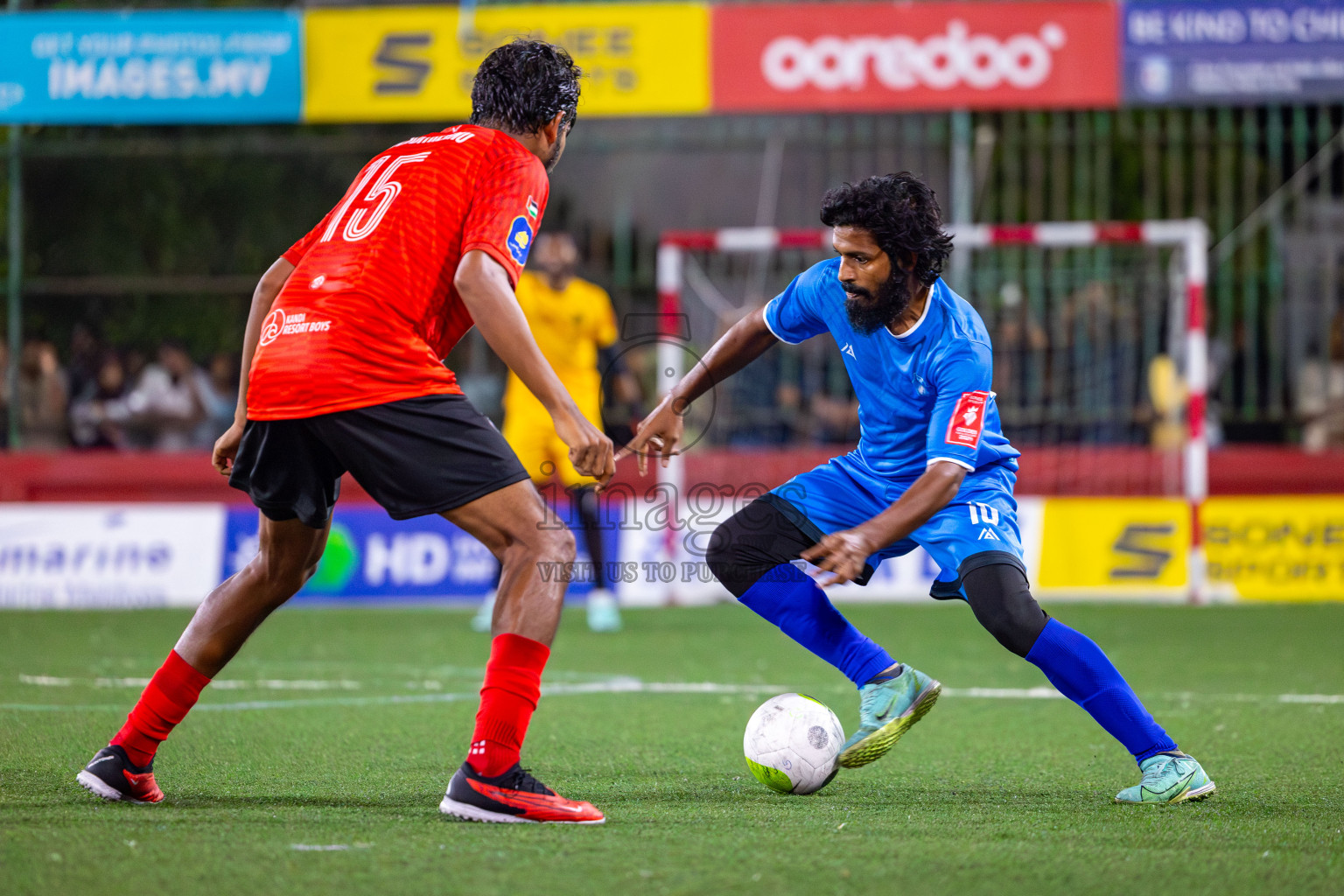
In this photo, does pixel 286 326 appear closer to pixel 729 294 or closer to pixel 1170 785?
pixel 1170 785

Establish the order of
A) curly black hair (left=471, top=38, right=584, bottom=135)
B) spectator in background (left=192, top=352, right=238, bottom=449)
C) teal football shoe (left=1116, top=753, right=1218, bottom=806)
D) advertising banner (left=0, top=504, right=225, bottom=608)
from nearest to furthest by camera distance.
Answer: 1. curly black hair (left=471, top=38, right=584, bottom=135)
2. teal football shoe (left=1116, top=753, right=1218, bottom=806)
3. advertising banner (left=0, top=504, right=225, bottom=608)
4. spectator in background (left=192, top=352, right=238, bottom=449)

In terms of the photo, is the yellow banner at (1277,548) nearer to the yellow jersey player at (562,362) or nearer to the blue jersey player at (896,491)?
the yellow jersey player at (562,362)

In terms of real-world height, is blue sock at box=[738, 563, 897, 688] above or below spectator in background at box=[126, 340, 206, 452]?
below

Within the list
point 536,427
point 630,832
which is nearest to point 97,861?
point 630,832

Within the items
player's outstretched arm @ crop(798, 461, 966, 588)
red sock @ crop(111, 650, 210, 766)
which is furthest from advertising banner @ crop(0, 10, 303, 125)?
player's outstretched arm @ crop(798, 461, 966, 588)

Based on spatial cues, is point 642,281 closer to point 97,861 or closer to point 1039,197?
point 1039,197

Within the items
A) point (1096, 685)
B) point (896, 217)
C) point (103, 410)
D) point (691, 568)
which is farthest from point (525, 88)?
point (103, 410)

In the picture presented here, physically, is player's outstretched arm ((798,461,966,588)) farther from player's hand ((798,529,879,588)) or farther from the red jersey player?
the red jersey player

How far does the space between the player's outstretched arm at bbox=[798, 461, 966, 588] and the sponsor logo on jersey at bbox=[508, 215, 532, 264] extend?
1097mm

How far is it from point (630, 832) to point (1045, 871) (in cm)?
101

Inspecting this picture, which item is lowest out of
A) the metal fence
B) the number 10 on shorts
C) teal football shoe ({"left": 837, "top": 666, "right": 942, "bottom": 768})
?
teal football shoe ({"left": 837, "top": 666, "right": 942, "bottom": 768})

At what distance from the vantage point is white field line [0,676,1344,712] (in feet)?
20.5

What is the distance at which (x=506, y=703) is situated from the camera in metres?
3.97

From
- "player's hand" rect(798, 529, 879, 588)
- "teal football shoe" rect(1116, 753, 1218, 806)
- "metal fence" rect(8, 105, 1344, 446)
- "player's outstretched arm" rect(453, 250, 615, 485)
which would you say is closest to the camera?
"player's outstretched arm" rect(453, 250, 615, 485)
